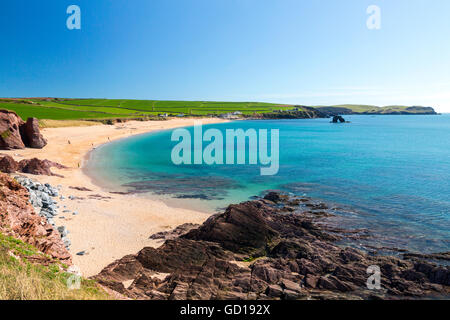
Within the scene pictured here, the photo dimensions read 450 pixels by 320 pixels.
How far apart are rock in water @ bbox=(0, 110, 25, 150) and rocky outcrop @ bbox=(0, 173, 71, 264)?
39.9 meters

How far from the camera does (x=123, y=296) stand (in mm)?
10984

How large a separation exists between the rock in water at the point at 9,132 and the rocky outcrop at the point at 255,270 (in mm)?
44901

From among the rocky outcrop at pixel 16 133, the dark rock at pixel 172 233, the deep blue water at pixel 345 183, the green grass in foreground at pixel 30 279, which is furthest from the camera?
the rocky outcrop at pixel 16 133

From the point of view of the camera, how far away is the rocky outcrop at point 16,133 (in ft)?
150

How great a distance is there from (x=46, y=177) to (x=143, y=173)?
13.8 meters

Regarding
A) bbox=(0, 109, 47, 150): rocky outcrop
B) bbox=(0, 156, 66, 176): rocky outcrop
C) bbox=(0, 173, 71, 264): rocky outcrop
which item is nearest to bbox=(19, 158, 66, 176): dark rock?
bbox=(0, 156, 66, 176): rocky outcrop

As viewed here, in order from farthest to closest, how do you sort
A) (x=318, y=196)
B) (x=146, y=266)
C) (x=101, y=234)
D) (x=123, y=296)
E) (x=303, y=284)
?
(x=318, y=196)
(x=101, y=234)
(x=146, y=266)
(x=303, y=284)
(x=123, y=296)

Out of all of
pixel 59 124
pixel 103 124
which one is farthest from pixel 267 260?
pixel 103 124

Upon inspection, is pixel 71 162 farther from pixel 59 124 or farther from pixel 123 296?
pixel 59 124

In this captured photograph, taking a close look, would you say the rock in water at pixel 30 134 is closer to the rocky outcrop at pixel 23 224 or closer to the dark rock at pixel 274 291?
the rocky outcrop at pixel 23 224

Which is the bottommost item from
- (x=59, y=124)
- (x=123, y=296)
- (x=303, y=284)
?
(x=303, y=284)

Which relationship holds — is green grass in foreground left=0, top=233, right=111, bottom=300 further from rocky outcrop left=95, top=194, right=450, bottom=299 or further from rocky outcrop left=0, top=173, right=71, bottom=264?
rocky outcrop left=95, top=194, right=450, bottom=299

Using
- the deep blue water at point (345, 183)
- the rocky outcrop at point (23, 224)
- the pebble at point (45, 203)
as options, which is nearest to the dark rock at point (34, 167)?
the deep blue water at point (345, 183)

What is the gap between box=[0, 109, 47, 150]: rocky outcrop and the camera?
4581 centimetres
